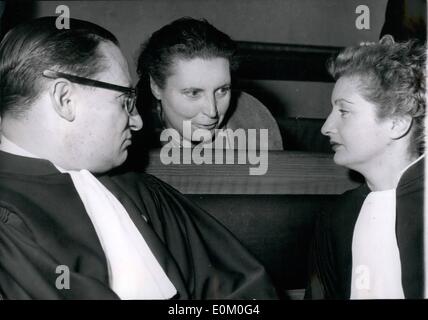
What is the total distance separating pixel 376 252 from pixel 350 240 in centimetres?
7

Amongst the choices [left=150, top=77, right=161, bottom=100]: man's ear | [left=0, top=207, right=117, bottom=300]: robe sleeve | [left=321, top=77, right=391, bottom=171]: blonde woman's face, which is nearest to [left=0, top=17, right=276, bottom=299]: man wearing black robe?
[left=0, top=207, right=117, bottom=300]: robe sleeve

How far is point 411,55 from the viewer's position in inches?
46.8

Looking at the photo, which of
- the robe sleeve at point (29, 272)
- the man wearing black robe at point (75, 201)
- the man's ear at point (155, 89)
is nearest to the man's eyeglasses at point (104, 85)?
the man wearing black robe at point (75, 201)

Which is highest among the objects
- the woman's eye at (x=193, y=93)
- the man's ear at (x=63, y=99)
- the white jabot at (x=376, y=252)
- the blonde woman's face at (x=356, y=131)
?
the woman's eye at (x=193, y=93)

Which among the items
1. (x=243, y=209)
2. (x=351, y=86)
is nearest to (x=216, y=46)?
(x=351, y=86)

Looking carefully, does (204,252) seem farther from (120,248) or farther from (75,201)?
(75,201)

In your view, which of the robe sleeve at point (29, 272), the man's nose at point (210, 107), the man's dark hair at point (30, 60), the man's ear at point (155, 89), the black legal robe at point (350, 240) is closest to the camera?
the robe sleeve at point (29, 272)

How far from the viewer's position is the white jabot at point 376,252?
1.09 meters

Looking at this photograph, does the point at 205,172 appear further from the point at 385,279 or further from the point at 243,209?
the point at 385,279

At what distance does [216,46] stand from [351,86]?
47 cm

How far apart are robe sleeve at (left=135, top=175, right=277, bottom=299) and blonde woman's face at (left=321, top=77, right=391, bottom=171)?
12.5 inches

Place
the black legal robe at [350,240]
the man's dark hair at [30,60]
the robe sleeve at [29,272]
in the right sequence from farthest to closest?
the black legal robe at [350,240], the man's dark hair at [30,60], the robe sleeve at [29,272]

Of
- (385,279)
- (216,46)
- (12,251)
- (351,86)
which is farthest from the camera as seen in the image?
(216,46)

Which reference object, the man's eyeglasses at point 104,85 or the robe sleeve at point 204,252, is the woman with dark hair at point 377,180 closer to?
the robe sleeve at point 204,252
